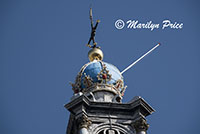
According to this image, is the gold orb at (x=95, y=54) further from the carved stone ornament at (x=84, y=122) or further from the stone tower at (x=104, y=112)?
the carved stone ornament at (x=84, y=122)

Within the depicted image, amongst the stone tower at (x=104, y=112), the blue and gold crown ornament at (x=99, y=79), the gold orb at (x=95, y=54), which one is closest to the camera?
the stone tower at (x=104, y=112)

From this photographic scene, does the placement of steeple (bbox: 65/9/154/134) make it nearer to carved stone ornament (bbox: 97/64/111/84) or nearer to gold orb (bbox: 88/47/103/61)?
carved stone ornament (bbox: 97/64/111/84)

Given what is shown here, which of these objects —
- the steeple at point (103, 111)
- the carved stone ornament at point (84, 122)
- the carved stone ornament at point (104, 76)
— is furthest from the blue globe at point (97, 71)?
the carved stone ornament at point (84, 122)

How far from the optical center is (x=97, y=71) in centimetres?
5612

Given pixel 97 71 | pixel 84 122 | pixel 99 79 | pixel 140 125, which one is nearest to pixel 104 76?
pixel 99 79

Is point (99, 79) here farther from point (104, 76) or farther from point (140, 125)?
point (140, 125)

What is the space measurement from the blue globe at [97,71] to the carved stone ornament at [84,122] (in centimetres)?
539

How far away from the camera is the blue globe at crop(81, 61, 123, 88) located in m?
56.0

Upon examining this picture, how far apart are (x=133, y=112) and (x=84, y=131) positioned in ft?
14.3

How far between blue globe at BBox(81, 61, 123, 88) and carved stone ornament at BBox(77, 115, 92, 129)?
212 inches

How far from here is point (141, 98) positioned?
52.2m

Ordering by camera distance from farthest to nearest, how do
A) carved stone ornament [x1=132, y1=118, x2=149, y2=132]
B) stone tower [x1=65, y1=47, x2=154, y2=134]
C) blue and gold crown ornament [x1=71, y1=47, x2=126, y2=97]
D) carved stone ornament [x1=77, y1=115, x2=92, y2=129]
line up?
blue and gold crown ornament [x1=71, y1=47, x2=126, y2=97]
carved stone ornament [x1=132, y1=118, x2=149, y2=132]
stone tower [x1=65, y1=47, x2=154, y2=134]
carved stone ornament [x1=77, y1=115, x2=92, y2=129]

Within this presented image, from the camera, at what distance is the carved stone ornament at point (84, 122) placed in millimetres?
50294

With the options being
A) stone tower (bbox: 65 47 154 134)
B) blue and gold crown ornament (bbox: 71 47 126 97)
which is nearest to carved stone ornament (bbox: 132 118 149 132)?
stone tower (bbox: 65 47 154 134)
